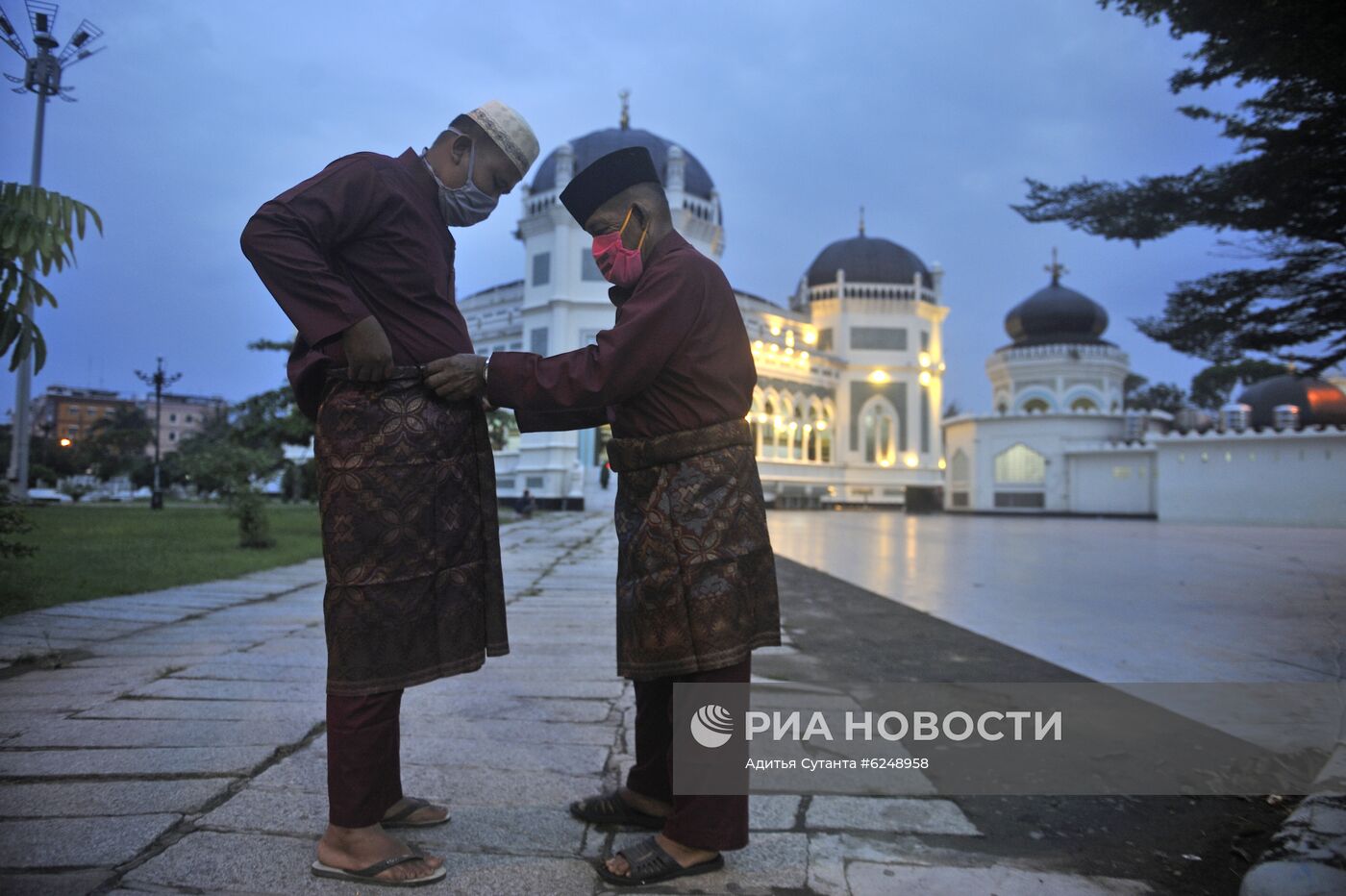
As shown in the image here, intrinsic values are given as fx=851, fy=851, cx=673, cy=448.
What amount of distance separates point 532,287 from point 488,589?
122 ft

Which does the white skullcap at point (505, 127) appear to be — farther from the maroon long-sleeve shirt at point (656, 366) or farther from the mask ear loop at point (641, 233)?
the maroon long-sleeve shirt at point (656, 366)

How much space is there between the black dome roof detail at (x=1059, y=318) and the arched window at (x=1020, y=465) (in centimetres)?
1033

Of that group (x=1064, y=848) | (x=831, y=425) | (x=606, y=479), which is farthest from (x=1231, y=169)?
(x=831, y=425)

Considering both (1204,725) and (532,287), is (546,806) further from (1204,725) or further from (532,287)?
(532,287)

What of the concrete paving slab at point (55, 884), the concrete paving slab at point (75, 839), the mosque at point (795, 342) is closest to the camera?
the concrete paving slab at point (55, 884)

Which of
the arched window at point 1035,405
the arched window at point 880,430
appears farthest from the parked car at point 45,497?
the arched window at point 880,430

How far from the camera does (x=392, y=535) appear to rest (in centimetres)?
183

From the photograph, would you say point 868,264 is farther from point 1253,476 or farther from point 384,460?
point 384,460

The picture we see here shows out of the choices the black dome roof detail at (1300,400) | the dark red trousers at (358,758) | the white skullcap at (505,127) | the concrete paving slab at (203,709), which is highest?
the black dome roof detail at (1300,400)

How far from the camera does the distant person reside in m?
1.73

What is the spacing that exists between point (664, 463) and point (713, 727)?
580mm

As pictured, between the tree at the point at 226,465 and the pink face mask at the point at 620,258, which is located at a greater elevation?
the pink face mask at the point at 620,258

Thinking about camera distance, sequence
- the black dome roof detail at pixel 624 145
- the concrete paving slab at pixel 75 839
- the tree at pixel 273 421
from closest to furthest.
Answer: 1. the concrete paving slab at pixel 75 839
2. the tree at pixel 273 421
3. the black dome roof detail at pixel 624 145

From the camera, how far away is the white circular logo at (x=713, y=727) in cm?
183
